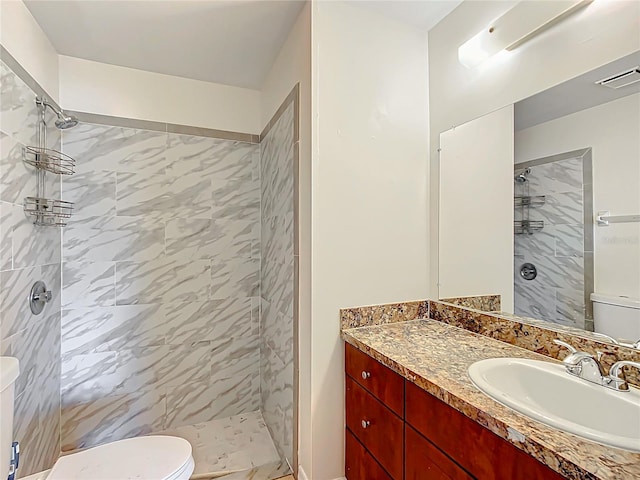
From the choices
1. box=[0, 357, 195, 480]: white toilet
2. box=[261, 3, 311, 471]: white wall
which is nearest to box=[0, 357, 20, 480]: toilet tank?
box=[0, 357, 195, 480]: white toilet

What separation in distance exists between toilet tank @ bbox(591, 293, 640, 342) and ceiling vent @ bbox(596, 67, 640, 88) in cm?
69

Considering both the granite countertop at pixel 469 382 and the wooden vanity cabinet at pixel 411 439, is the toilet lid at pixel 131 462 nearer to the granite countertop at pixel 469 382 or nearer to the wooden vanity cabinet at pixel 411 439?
the wooden vanity cabinet at pixel 411 439

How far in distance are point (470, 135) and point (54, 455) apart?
2.88 metres

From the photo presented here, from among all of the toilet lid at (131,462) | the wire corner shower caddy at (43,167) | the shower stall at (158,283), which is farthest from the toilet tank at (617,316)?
the wire corner shower caddy at (43,167)

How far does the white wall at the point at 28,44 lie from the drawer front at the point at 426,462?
2246 mm

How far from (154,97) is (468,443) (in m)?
2.53

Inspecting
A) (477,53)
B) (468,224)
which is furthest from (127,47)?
(468,224)

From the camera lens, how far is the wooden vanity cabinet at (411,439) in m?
0.80

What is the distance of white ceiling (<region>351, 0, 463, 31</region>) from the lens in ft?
5.17

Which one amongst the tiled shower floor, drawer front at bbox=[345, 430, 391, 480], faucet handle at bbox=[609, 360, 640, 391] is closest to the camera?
faucet handle at bbox=[609, 360, 640, 391]

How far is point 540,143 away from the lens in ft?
4.30

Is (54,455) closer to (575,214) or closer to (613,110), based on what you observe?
(575,214)

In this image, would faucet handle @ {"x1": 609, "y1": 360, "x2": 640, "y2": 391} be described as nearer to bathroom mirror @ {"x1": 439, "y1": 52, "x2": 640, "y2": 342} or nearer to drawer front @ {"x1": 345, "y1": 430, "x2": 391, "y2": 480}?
bathroom mirror @ {"x1": 439, "y1": 52, "x2": 640, "y2": 342}

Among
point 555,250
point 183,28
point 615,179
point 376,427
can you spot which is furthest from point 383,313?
point 183,28
